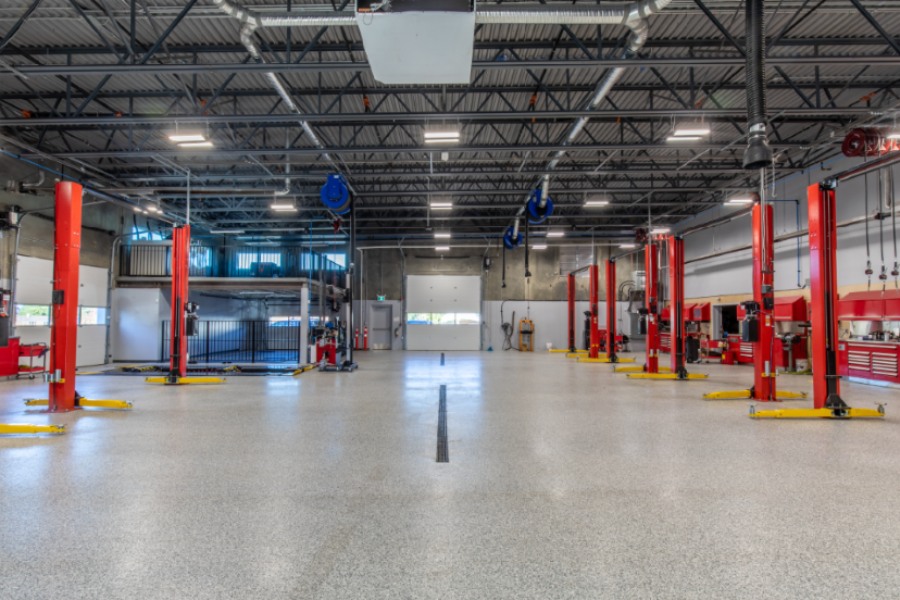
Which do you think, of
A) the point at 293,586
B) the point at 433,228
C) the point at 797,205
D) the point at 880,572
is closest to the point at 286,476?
the point at 293,586

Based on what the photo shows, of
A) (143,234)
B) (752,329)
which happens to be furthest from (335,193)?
(143,234)

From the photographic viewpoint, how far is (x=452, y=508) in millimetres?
3125

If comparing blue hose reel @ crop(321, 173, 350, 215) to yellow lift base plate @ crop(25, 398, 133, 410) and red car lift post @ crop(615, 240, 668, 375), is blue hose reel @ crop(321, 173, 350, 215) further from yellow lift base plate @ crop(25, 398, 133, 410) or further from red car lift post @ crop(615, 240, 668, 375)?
red car lift post @ crop(615, 240, 668, 375)

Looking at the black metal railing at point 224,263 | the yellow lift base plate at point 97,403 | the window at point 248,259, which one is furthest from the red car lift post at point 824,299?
the window at point 248,259

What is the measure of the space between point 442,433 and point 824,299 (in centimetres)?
566

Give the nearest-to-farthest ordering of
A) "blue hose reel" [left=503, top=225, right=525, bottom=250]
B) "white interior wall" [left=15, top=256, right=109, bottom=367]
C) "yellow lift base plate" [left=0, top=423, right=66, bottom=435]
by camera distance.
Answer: "yellow lift base plate" [left=0, top=423, right=66, bottom=435], "white interior wall" [left=15, top=256, right=109, bottom=367], "blue hose reel" [left=503, top=225, right=525, bottom=250]

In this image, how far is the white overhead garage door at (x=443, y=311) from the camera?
21734mm

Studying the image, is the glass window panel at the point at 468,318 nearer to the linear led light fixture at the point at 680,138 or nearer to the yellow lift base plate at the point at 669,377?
the yellow lift base plate at the point at 669,377

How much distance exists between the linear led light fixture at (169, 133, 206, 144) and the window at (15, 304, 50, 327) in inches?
252

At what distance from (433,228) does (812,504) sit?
18.6 metres

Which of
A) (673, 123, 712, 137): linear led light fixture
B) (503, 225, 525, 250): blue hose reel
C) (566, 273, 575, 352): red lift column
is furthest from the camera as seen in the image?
(566, 273, 575, 352): red lift column

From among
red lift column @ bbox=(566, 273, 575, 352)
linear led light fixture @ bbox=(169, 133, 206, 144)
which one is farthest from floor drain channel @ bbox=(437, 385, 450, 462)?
red lift column @ bbox=(566, 273, 575, 352)

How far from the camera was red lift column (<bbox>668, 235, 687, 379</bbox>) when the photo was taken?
411 inches

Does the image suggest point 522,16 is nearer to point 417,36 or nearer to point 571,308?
point 417,36
